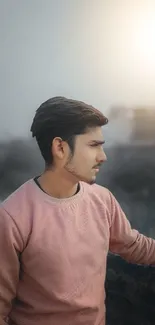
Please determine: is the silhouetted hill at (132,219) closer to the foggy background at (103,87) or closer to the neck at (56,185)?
the foggy background at (103,87)

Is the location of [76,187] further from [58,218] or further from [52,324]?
[52,324]

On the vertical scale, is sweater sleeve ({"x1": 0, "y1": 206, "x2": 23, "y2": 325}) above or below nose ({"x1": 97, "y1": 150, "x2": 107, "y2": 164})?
below

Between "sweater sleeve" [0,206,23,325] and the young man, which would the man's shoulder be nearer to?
the young man

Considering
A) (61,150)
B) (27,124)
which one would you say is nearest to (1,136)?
(27,124)

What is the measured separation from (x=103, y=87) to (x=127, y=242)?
0.44 m

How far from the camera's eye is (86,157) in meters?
1.07

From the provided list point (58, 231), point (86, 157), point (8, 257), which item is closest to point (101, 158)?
point (86, 157)

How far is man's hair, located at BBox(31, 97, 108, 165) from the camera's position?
1.04 metres

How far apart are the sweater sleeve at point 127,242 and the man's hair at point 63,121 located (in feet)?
0.75

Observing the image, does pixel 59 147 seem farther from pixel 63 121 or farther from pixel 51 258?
pixel 51 258

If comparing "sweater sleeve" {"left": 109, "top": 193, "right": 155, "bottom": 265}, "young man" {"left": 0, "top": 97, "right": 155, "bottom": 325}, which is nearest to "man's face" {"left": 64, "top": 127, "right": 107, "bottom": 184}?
"young man" {"left": 0, "top": 97, "right": 155, "bottom": 325}

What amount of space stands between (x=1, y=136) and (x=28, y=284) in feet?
1.33

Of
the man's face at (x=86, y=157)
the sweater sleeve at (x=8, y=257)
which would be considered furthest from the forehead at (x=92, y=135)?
the sweater sleeve at (x=8, y=257)

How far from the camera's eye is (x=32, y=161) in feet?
3.82
